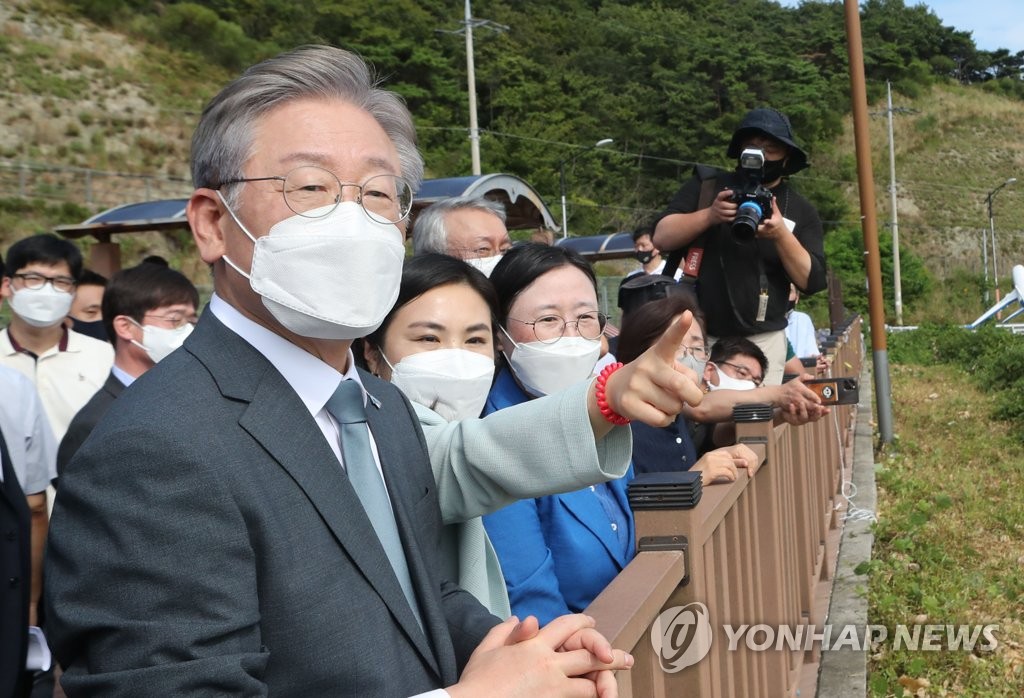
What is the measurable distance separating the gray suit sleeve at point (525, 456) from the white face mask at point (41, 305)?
12.2 feet

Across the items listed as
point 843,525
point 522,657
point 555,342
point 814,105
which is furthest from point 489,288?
point 814,105

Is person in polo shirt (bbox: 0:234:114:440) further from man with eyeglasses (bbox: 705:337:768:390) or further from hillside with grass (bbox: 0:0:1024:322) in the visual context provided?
hillside with grass (bbox: 0:0:1024:322)

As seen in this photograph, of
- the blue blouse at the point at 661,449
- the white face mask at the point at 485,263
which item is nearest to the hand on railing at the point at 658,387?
the blue blouse at the point at 661,449

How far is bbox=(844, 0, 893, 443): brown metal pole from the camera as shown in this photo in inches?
337

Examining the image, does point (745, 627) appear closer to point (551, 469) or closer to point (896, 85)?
point (551, 469)

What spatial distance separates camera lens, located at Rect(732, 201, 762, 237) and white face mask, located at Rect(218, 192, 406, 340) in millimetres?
2791

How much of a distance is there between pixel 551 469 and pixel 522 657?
420 mm

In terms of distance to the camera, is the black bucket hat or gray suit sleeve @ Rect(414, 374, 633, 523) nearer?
gray suit sleeve @ Rect(414, 374, 633, 523)

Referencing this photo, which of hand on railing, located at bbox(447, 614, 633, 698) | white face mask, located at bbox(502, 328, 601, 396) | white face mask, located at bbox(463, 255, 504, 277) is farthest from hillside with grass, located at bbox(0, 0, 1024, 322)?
hand on railing, located at bbox(447, 614, 633, 698)

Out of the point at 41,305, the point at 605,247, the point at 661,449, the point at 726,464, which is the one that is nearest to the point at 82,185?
the point at 605,247

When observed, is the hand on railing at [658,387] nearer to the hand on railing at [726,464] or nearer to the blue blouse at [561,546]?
the blue blouse at [561,546]

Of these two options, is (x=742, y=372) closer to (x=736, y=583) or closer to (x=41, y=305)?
(x=736, y=583)

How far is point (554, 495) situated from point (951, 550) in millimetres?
4626

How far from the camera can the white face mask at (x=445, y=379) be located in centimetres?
246
